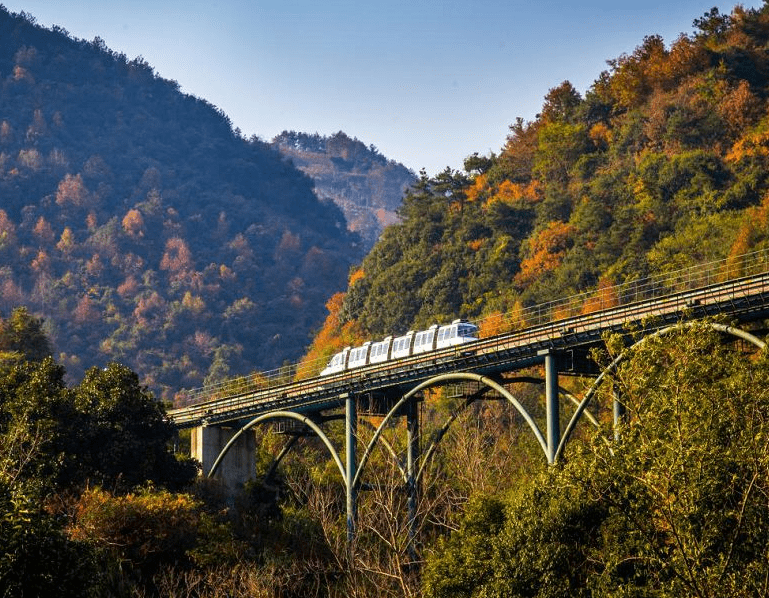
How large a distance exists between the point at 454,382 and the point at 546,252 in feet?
171

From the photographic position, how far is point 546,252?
110 m

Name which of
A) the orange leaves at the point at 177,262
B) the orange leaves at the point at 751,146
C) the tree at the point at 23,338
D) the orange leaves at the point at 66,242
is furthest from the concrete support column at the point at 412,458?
the orange leaves at the point at 66,242

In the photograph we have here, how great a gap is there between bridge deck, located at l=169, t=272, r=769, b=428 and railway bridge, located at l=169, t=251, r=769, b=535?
0.05 metres

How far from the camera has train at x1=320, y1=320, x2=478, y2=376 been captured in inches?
2628

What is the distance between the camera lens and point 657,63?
118250 mm

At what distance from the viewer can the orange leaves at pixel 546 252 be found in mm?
109188

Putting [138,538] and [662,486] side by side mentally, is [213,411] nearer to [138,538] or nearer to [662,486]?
[138,538]

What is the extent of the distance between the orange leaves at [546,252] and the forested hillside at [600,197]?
17 centimetres

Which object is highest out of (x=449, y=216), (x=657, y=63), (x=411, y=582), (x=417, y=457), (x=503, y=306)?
(x=657, y=63)

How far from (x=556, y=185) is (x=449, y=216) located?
36.7 feet

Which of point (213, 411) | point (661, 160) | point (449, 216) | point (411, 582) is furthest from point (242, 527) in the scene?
point (449, 216)

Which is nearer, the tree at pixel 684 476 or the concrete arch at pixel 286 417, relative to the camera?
the tree at pixel 684 476

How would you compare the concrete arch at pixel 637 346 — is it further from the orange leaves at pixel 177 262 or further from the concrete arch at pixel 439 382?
the orange leaves at pixel 177 262

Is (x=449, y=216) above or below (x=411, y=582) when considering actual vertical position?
above
